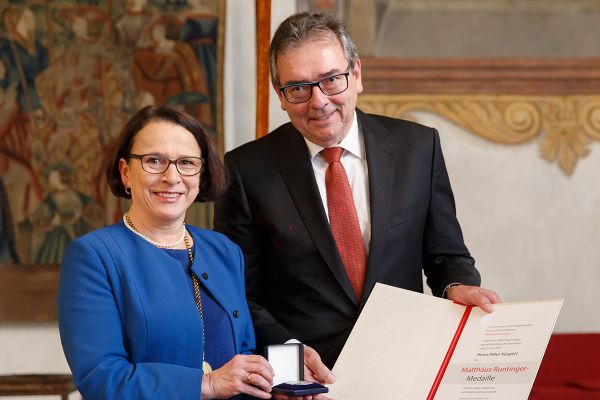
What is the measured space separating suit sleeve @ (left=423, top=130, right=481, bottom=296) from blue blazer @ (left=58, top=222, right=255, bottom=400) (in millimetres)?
890

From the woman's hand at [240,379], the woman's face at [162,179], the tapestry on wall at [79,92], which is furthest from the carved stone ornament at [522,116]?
the woman's hand at [240,379]

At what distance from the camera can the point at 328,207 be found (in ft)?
10.3

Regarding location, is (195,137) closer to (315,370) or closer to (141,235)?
(141,235)

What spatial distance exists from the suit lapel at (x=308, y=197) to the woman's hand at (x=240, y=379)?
687 mm

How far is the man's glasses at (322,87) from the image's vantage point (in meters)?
3.03

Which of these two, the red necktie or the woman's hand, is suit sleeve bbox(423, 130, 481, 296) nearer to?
the red necktie

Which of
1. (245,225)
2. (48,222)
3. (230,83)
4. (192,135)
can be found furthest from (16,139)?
(192,135)

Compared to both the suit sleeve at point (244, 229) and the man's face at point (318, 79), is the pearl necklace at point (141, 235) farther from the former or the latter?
the man's face at point (318, 79)

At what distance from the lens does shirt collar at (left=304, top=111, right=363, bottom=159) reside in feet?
10.5

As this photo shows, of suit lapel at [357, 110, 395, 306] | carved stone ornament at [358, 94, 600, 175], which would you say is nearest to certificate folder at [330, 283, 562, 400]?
suit lapel at [357, 110, 395, 306]

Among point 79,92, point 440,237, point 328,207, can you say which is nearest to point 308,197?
point 328,207

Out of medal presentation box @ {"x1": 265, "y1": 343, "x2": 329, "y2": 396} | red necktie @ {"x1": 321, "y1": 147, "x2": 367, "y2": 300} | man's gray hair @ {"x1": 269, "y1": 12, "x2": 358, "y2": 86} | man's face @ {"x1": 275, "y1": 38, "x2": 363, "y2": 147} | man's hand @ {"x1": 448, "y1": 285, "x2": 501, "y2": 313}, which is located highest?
man's gray hair @ {"x1": 269, "y1": 12, "x2": 358, "y2": 86}

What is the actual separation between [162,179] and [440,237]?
1067 mm

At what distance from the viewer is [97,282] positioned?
7.96 feet
